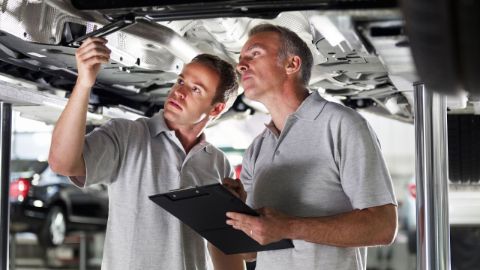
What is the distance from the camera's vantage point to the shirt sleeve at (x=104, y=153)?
245cm

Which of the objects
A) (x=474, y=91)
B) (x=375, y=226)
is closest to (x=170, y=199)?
(x=375, y=226)

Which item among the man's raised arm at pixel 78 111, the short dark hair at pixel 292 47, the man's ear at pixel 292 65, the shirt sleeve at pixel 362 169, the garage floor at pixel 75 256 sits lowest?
the garage floor at pixel 75 256

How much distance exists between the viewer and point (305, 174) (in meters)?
2.33

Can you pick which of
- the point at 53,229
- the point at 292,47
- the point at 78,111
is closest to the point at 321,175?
Result: the point at 292,47

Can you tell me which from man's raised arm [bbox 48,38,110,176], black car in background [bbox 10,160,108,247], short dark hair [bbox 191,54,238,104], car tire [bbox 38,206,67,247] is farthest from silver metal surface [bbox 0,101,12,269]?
car tire [bbox 38,206,67,247]

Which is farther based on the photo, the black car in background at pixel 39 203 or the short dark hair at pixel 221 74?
the black car in background at pixel 39 203

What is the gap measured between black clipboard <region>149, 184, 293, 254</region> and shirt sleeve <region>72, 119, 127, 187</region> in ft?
0.90

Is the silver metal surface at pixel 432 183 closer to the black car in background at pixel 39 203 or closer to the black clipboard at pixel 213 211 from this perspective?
the black clipboard at pixel 213 211

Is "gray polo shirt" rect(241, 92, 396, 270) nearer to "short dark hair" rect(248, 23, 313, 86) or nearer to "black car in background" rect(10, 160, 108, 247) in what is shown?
"short dark hair" rect(248, 23, 313, 86)

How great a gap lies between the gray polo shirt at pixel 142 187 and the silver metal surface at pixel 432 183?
895 millimetres

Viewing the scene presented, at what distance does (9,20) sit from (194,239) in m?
1.05

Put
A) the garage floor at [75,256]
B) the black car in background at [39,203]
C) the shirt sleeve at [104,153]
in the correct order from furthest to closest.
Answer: the garage floor at [75,256] < the black car in background at [39,203] < the shirt sleeve at [104,153]

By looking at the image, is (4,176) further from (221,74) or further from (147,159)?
(221,74)

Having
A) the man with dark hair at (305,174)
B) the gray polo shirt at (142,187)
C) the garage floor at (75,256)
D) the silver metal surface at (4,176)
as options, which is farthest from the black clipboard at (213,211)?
the garage floor at (75,256)
